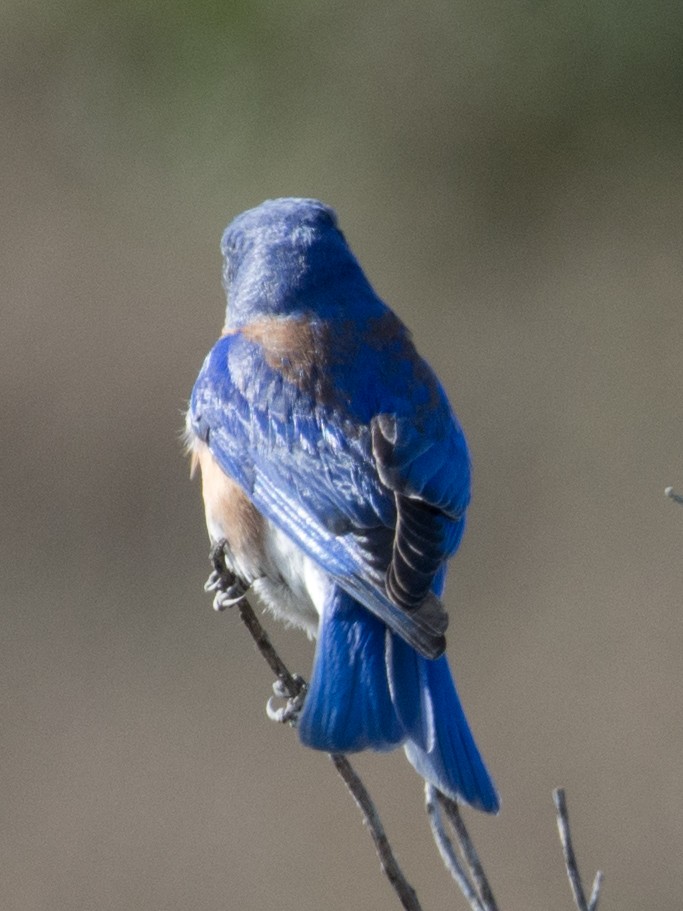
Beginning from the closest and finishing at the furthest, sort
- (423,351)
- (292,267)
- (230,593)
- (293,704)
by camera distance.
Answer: (293,704) < (230,593) < (292,267) < (423,351)

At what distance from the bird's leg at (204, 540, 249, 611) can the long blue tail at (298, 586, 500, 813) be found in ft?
1.12

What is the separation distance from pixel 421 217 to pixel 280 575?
15.2 feet

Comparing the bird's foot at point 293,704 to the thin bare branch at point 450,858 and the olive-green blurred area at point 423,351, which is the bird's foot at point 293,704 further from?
the olive-green blurred area at point 423,351

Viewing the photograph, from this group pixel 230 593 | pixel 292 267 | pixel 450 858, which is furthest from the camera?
pixel 292 267

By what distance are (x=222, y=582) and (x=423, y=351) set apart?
397cm

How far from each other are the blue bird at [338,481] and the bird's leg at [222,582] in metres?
0.01

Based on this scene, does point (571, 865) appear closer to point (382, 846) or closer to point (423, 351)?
point (382, 846)

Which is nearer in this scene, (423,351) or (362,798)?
(362,798)

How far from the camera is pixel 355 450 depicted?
374 cm

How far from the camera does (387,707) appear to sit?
3.38m

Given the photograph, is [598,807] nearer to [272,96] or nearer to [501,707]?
[501,707]

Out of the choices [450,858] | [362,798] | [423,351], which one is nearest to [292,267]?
[362,798]

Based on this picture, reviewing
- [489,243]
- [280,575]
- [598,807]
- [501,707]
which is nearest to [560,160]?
[489,243]

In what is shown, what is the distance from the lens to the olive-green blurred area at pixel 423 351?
6.14 metres
